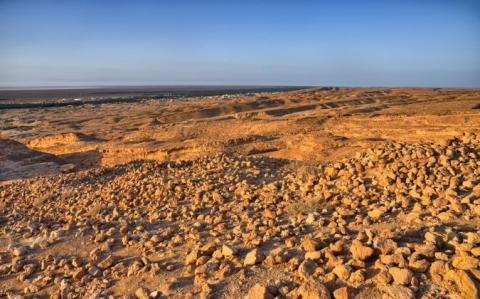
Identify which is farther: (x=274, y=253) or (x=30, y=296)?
(x=30, y=296)

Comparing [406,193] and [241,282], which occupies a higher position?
[406,193]

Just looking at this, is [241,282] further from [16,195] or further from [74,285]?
[16,195]

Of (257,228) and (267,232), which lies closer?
(267,232)

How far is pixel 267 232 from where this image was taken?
5.32 m

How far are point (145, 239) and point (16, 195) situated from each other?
527cm

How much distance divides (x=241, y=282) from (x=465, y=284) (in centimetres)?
189

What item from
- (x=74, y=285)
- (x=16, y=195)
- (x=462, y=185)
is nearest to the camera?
(x=74, y=285)

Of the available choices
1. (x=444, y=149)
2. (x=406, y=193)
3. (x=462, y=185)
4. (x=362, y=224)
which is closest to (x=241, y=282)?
(x=362, y=224)

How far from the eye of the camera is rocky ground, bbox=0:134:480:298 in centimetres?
396

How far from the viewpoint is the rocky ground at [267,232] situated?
3959mm

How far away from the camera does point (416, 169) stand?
21.1 feet

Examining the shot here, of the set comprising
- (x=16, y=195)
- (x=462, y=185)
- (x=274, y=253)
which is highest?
(x=462, y=185)

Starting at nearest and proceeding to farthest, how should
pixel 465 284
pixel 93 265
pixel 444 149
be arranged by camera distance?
pixel 465 284 → pixel 93 265 → pixel 444 149

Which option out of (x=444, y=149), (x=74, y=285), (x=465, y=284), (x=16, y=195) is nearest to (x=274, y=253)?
(x=465, y=284)
